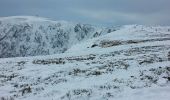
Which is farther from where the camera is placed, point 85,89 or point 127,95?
point 85,89

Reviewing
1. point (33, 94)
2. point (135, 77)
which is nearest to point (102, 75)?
point (135, 77)

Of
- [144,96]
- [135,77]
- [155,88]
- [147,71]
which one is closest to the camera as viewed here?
[144,96]

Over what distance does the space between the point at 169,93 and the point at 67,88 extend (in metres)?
6.13

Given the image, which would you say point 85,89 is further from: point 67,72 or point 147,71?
point 67,72

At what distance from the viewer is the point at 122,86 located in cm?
1814

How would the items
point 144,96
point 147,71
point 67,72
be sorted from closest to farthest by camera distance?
point 144,96 < point 147,71 < point 67,72

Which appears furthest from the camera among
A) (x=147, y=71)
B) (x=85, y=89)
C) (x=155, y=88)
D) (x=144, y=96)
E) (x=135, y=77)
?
(x=147, y=71)

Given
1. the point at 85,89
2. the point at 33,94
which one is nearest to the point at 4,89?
the point at 33,94

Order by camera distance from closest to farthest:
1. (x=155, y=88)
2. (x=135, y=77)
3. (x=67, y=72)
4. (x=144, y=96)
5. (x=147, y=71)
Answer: (x=144, y=96) < (x=155, y=88) < (x=135, y=77) < (x=147, y=71) < (x=67, y=72)

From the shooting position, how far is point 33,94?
18.4 m

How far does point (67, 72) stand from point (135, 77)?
7117 millimetres

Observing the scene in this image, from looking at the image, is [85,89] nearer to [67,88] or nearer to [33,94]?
[67,88]

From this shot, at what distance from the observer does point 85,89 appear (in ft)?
59.4

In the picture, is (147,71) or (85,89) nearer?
(85,89)
